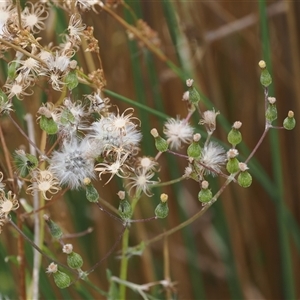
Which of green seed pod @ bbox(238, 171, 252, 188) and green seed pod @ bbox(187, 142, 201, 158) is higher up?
green seed pod @ bbox(187, 142, 201, 158)

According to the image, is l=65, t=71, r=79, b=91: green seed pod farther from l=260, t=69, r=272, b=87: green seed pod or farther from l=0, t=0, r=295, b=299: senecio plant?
l=260, t=69, r=272, b=87: green seed pod

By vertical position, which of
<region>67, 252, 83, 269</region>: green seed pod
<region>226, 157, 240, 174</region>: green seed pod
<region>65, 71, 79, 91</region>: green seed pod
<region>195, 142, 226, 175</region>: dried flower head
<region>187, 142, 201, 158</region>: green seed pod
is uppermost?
<region>65, 71, 79, 91</region>: green seed pod

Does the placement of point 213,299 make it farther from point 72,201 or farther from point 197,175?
point 197,175

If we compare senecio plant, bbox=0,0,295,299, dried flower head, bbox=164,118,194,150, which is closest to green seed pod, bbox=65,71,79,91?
senecio plant, bbox=0,0,295,299

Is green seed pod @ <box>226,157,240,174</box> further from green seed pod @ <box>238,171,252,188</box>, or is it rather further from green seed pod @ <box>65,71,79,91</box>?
green seed pod @ <box>65,71,79,91</box>

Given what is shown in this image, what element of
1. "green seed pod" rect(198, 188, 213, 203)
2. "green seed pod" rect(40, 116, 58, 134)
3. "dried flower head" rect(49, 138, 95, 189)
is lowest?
"green seed pod" rect(198, 188, 213, 203)

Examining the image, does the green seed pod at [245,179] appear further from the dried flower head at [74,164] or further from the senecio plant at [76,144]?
the dried flower head at [74,164]

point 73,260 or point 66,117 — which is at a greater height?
point 66,117

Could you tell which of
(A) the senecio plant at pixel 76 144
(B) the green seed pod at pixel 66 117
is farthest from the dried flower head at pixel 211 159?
(B) the green seed pod at pixel 66 117

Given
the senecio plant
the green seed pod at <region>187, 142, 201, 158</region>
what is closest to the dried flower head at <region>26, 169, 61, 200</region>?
the senecio plant

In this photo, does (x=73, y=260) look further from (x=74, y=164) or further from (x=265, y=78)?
(x=265, y=78)

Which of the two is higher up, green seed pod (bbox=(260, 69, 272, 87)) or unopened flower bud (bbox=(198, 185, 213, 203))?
green seed pod (bbox=(260, 69, 272, 87))

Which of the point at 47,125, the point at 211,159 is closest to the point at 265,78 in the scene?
the point at 211,159
